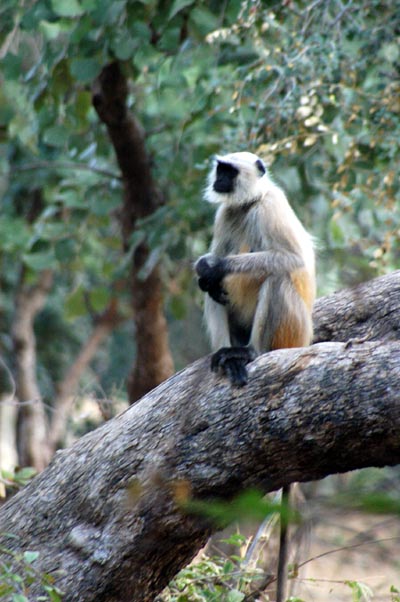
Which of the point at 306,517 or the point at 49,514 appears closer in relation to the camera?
the point at 306,517

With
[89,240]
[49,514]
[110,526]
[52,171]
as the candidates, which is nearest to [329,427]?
[110,526]

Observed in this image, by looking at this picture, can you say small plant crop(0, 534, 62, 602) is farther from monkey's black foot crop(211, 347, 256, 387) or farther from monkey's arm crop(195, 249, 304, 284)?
monkey's arm crop(195, 249, 304, 284)

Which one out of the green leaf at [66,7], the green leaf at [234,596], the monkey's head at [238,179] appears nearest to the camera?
the green leaf at [234,596]

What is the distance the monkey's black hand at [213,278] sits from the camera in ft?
14.6

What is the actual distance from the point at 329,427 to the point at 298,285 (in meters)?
1.37

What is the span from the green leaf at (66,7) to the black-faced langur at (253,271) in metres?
1.82

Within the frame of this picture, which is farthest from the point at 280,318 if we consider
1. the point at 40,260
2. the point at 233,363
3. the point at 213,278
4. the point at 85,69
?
the point at 40,260

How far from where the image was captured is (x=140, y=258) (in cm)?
841

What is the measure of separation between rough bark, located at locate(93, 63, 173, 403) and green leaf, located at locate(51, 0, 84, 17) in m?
1.40

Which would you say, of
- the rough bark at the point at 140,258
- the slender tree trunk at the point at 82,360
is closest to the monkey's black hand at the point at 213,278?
the rough bark at the point at 140,258

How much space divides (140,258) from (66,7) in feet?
9.28

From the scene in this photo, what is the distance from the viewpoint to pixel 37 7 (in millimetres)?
6309

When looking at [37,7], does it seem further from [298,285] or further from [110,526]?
[110,526]

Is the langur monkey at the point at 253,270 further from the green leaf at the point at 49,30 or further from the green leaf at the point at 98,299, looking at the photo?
the green leaf at the point at 98,299
